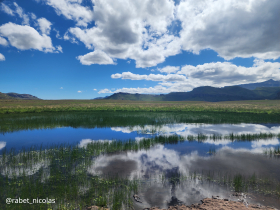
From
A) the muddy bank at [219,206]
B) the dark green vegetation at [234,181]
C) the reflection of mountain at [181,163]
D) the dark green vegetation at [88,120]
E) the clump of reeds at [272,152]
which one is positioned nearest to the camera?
the muddy bank at [219,206]

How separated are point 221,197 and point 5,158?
14.3 meters

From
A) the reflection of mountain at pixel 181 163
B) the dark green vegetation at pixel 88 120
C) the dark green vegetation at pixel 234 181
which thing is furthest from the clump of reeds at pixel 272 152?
the dark green vegetation at pixel 88 120

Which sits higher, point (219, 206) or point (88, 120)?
point (88, 120)

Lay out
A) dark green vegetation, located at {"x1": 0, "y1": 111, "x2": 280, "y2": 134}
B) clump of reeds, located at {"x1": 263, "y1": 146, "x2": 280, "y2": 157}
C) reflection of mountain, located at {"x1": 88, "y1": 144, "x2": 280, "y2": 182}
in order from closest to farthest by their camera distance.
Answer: reflection of mountain, located at {"x1": 88, "y1": 144, "x2": 280, "y2": 182}, clump of reeds, located at {"x1": 263, "y1": 146, "x2": 280, "y2": 157}, dark green vegetation, located at {"x1": 0, "y1": 111, "x2": 280, "y2": 134}

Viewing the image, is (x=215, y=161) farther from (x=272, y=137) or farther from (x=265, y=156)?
(x=272, y=137)

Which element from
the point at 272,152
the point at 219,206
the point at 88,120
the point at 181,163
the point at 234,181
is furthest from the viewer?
the point at 88,120

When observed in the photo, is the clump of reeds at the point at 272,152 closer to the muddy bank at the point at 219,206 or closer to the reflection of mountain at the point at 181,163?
the reflection of mountain at the point at 181,163

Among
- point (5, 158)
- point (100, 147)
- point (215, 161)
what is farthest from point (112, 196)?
point (5, 158)

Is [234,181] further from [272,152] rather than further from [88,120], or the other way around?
[88,120]

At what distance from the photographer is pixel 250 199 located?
596 centimetres

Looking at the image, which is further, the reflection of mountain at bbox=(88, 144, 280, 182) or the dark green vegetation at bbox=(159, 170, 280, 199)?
the reflection of mountain at bbox=(88, 144, 280, 182)

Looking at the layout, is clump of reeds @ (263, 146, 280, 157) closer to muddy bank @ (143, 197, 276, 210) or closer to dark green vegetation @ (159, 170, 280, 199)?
dark green vegetation @ (159, 170, 280, 199)

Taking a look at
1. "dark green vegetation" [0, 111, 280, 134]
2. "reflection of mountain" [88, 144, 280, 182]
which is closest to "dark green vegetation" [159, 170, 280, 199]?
"reflection of mountain" [88, 144, 280, 182]

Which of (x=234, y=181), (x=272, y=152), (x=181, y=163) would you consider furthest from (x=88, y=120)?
(x=272, y=152)
